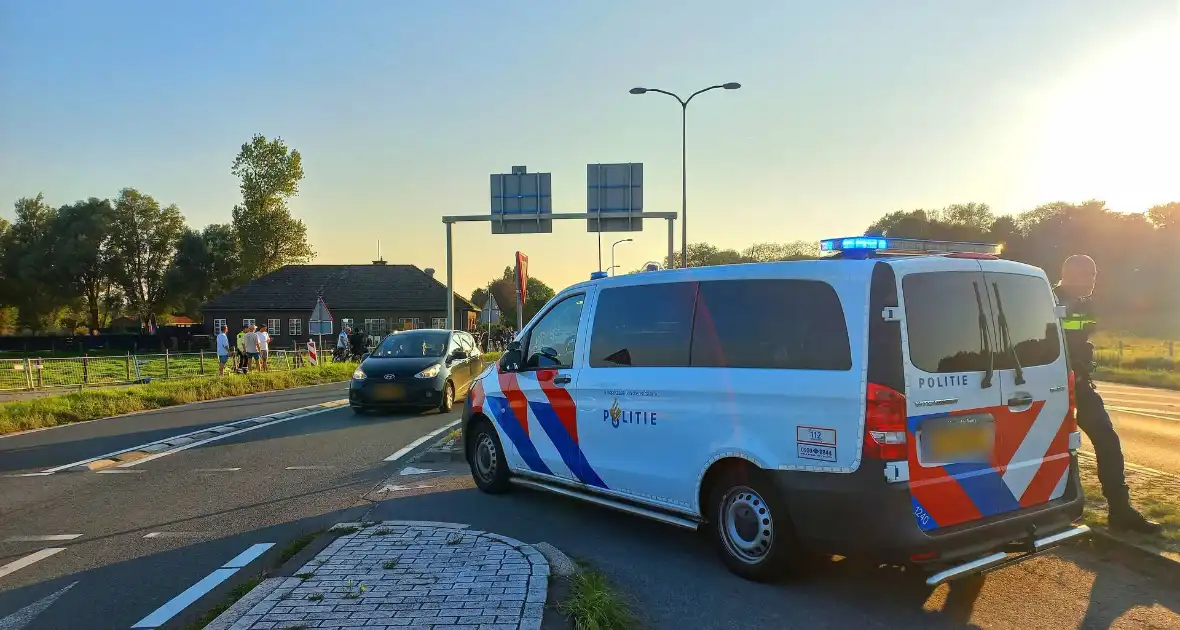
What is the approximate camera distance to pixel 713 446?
492cm

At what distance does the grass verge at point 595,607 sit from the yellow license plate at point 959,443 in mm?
1807

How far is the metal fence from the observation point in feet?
71.8

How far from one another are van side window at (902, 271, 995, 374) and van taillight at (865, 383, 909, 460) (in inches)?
9.2

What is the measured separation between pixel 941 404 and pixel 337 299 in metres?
67.2

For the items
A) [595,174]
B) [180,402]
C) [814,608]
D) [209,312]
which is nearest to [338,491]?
[814,608]

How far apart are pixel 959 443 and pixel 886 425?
541 millimetres

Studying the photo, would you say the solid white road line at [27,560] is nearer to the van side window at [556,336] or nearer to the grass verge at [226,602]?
the grass verge at [226,602]

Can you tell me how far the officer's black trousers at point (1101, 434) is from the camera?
5.47m

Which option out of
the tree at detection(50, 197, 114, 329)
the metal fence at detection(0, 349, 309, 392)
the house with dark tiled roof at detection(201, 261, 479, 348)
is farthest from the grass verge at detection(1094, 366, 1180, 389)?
the tree at detection(50, 197, 114, 329)

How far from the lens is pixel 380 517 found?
641 centimetres

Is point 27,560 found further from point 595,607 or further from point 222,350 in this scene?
point 222,350

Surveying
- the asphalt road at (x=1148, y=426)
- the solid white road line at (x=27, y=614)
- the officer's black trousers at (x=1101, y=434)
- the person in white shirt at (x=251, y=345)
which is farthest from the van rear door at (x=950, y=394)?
the person in white shirt at (x=251, y=345)

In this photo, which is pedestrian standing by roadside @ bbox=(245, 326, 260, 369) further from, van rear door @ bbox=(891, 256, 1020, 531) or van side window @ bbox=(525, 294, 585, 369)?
→ van rear door @ bbox=(891, 256, 1020, 531)

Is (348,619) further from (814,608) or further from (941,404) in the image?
(941,404)
